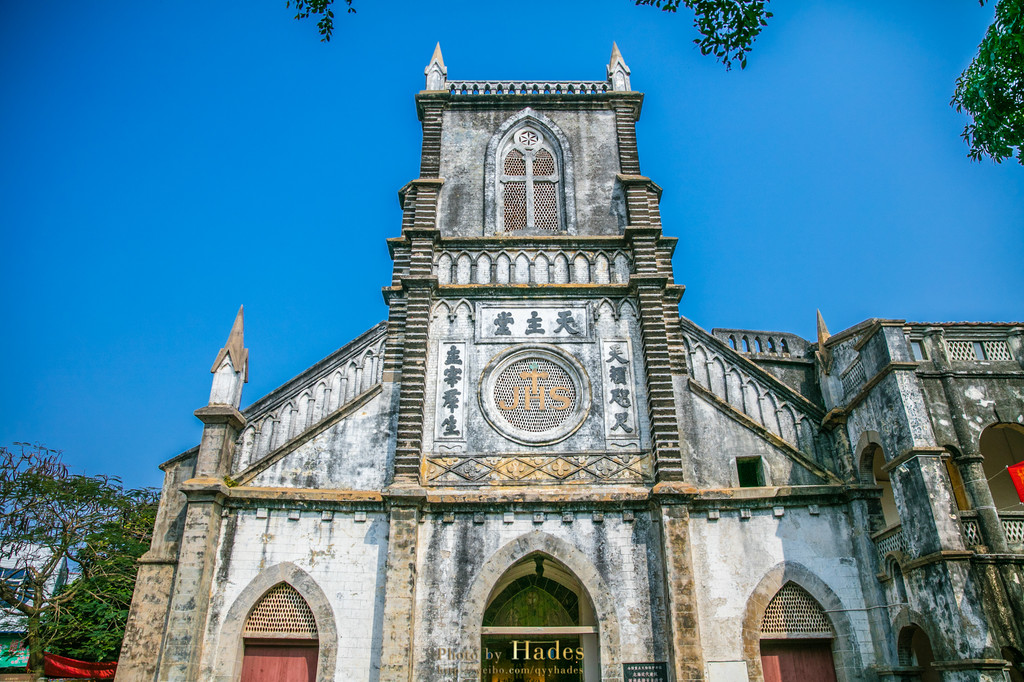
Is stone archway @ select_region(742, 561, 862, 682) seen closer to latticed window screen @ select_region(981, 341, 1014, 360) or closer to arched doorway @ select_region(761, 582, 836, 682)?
arched doorway @ select_region(761, 582, 836, 682)

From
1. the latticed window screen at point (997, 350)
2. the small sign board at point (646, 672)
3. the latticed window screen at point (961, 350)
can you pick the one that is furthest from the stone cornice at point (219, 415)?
the latticed window screen at point (997, 350)

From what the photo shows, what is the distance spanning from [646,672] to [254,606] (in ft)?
24.8

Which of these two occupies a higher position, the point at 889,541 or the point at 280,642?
the point at 889,541

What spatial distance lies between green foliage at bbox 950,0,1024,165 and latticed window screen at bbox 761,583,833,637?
353 inches

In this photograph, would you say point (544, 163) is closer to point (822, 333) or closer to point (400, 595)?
point (822, 333)

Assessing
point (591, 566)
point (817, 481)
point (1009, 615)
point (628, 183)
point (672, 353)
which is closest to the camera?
point (1009, 615)

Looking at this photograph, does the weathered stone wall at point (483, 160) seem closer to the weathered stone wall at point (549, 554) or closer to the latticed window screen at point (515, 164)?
the latticed window screen at point (515, 164)

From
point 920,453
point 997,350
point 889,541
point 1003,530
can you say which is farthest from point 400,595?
point 997,350

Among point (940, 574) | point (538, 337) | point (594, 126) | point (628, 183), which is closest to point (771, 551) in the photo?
point (940, 574)

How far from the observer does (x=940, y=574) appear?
1148 cm

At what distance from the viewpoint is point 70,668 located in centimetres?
1858

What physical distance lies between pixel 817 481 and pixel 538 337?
22.2 ft

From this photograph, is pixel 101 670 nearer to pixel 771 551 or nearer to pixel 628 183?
pixel 771 551

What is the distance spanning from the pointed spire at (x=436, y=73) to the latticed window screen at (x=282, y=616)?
1412 centimetres
